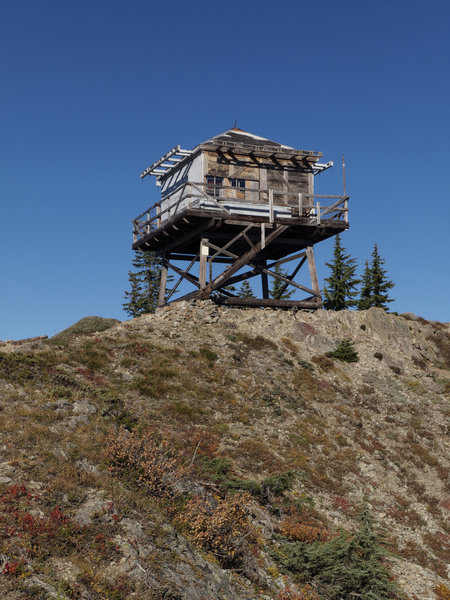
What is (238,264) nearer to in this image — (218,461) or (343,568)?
(218,461)

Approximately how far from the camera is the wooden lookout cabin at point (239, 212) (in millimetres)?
35594

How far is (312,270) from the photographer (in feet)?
125

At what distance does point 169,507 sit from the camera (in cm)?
1519

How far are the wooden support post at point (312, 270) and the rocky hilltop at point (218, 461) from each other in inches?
117

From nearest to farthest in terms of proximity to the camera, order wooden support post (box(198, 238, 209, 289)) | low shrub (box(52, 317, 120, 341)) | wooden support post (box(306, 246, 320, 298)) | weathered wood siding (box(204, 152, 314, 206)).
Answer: low shrub (box(52, 317, 120, 341)) → wooden support post (box(198, 238, 209, 289)) → weathered wood siding (box(204, 152, 314, 206)) → wooden support post (box(306, 246, 320, 298))

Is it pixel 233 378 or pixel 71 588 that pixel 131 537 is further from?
pixel 233 378

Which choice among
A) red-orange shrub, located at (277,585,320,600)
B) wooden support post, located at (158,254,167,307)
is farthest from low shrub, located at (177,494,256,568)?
wooden support post, located at (158,254,167,307)

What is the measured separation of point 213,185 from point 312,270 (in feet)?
27.0

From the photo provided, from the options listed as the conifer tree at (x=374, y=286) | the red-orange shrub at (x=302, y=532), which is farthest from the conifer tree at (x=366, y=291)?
the red-orange shrub at (x=302, y=532)

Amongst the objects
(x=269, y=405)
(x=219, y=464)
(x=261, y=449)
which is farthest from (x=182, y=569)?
(x=269, y=405)

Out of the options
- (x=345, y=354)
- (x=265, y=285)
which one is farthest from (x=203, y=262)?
(x=345, y=354)

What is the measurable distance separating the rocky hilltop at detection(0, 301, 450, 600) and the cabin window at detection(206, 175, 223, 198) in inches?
278

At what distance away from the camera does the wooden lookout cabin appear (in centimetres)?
3559

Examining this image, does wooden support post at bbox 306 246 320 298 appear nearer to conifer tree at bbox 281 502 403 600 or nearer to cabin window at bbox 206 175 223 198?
cabin window at bbox 206 175 223 198
